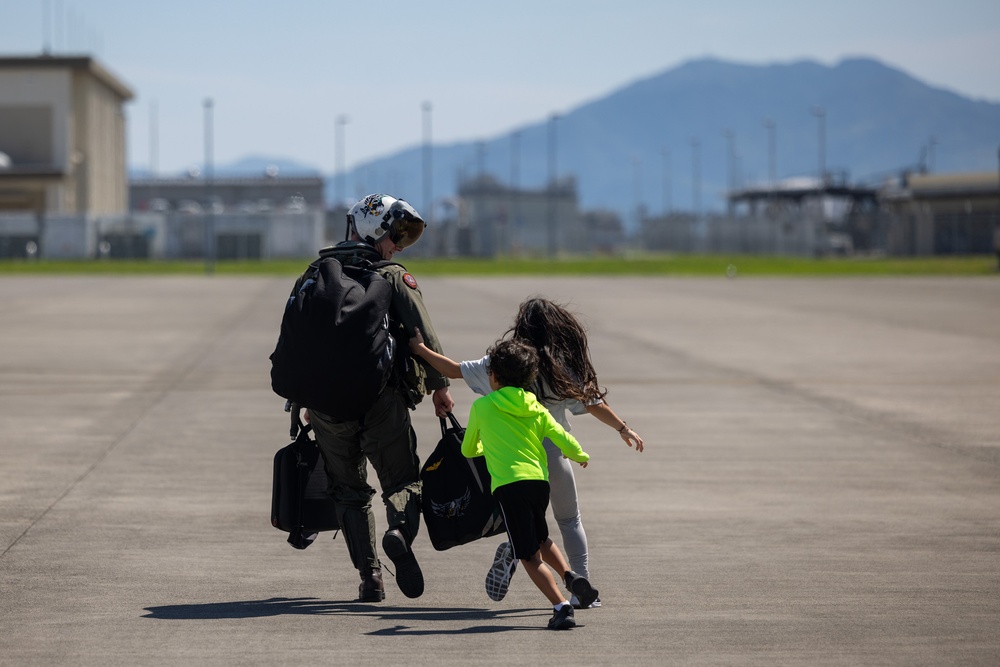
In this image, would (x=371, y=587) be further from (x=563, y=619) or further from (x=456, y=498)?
(x=563, y=619)

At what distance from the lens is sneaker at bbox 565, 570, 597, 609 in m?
5.83

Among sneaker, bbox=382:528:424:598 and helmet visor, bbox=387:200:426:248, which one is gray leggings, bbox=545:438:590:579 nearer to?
sneaker, bbox=382:528:424:598

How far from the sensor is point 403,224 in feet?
20.4

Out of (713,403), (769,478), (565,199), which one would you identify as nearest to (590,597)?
(769,478)

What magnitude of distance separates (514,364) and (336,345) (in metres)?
0.73

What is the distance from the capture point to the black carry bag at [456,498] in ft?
19.7

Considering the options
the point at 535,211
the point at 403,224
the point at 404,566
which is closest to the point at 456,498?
the point at 404,566

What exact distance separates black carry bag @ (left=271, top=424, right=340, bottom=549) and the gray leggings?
3.21 feet

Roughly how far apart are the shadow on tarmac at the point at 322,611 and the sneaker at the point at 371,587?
0.15ft

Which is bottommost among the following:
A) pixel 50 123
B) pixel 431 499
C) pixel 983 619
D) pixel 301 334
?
pixel 983 619

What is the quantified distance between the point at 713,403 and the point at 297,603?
8.49 m

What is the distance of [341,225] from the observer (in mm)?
109812

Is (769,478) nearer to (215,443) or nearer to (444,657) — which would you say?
(215,443)

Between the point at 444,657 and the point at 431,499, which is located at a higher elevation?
the point at 431,499
